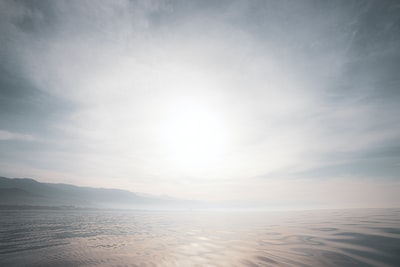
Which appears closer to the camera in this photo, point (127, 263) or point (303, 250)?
point (127, 263)

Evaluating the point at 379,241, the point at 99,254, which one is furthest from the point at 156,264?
the point at 379,241

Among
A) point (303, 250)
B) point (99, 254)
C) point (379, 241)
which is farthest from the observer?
point (379, 241)

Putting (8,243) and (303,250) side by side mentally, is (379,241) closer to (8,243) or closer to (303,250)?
(303,250)

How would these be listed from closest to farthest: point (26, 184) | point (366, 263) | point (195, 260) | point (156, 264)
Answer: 1. point (366, 263)
2. point (156, 264)
3. point (195, 260)
4. point (26, 184)

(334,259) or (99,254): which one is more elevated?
(334,259)

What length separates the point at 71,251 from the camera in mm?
9109

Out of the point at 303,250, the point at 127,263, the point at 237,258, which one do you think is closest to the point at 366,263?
the point at 303,250

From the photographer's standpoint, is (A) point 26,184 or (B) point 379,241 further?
(A) point 26,184

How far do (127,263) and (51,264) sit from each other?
2954mm

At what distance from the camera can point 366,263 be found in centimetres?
700

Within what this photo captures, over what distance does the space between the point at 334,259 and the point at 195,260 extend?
6.23 meters

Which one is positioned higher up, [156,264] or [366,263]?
[366,263]

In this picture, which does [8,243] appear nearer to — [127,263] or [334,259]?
[127,263]

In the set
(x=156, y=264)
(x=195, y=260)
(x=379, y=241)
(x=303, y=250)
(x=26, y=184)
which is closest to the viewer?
(x=156, y=264)
